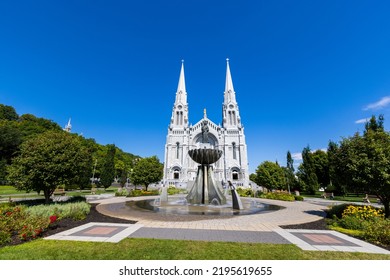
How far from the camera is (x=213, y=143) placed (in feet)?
253

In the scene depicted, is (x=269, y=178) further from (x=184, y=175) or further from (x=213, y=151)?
(x=184, y=175)

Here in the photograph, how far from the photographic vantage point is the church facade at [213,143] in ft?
221

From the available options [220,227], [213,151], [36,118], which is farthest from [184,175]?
[36,118]

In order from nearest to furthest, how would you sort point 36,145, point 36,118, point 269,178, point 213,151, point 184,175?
point 36,145, point 213,151, point 269,178, point 184,175, point 36,118

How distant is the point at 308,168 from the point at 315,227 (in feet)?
121

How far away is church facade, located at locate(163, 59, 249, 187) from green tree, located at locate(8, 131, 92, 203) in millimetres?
49910

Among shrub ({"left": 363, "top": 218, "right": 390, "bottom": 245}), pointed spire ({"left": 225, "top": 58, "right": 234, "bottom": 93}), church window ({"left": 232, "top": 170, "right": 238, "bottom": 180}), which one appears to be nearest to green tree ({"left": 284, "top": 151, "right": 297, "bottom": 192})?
church window ({"left": 232, "top": 170, "right": 238, "bottom": 180})

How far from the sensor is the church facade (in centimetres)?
6731

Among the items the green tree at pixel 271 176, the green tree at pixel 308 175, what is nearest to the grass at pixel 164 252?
the green tree at pixel 271 176

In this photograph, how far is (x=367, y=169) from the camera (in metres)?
9.14

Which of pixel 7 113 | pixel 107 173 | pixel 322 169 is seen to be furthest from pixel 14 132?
pixel 322 169

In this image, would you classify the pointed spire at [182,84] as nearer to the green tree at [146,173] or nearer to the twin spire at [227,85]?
the twin spire at [227,85]

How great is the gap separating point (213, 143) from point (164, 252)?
238 feet

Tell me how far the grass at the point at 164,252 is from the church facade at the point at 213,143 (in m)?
56.7
